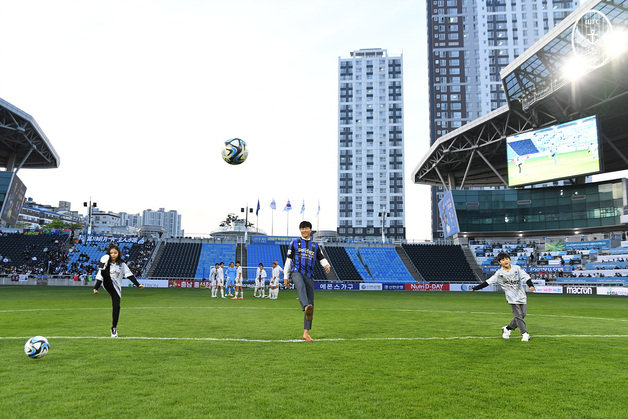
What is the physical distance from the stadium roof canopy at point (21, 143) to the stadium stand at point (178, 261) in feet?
85.8

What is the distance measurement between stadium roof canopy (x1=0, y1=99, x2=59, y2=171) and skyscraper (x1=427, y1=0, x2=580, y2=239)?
369ft

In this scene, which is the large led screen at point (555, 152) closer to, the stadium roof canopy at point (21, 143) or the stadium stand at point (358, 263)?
the stadium stand at point (358, 263)

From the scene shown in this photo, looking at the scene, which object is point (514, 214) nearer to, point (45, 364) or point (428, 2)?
point (45, 364)

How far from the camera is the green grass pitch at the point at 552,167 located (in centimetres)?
5269

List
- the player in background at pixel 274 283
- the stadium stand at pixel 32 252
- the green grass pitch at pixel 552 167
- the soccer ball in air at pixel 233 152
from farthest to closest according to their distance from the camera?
the stadium stand at pixel 32 252 → the green grass pitch at pixel 552 167 → the player in background at pixel 274 283 → the soccer ball in air at pixel 233 152

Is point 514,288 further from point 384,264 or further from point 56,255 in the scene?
point 56,255

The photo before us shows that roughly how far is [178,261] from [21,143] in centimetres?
3143

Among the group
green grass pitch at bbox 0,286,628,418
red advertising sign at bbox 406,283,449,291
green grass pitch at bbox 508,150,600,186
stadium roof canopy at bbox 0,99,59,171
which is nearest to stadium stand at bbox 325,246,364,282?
red advertising sign at bbox 406,283,449,291

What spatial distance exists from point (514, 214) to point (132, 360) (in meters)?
70.0

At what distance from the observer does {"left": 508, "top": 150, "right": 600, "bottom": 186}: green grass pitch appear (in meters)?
52.7

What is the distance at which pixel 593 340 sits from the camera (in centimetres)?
971

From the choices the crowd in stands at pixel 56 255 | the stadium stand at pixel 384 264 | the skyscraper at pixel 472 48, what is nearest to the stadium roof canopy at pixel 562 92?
the stadium stand at pixel 384 264

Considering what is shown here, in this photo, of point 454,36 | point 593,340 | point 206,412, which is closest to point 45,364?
point 206,412

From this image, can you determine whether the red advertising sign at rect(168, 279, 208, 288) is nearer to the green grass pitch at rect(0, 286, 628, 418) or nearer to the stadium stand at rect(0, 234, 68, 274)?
the stadium stand at rect(0, 234, 68, 274)
